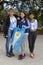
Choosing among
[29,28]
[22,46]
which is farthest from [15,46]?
[29,28]

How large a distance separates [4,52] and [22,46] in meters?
1.27

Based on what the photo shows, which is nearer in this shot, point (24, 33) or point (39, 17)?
point (24, 33)

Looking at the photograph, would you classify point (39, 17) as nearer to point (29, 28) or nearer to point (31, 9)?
point (31, 9)

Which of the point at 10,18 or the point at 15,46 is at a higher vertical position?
the point at 10,18

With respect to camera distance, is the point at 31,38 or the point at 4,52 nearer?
the point at 31,38

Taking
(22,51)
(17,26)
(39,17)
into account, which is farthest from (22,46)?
(39,17)

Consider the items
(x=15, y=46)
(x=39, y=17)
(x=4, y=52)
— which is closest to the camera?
(x=15, y=46)

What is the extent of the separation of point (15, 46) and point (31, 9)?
9343 millimetres

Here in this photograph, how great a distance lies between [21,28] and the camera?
8.43 m

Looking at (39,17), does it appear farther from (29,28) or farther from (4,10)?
(29,28)

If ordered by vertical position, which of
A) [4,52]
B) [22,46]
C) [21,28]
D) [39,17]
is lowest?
[39,17]

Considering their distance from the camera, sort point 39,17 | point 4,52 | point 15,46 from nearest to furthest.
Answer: point 15,46 → point 4,52 → point 39,17

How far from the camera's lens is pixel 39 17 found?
1722 centimetres

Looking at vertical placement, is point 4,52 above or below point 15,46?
below
